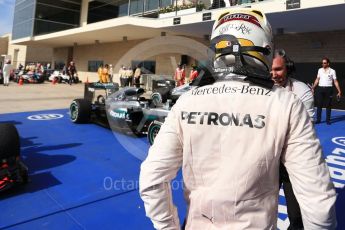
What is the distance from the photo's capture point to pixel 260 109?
3.27 ft

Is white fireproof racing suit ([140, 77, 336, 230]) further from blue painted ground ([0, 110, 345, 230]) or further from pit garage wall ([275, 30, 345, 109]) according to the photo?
pit garage wall ([275, 30, 345, 109])

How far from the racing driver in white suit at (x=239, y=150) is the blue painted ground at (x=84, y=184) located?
5.88ft

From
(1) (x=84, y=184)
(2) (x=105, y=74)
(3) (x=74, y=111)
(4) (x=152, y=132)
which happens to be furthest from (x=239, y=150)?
(2) (x=105, y=74)

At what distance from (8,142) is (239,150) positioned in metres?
3.10

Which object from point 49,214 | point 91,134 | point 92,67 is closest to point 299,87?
point 49,214

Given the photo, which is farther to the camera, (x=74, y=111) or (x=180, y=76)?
(x=180, y=76)

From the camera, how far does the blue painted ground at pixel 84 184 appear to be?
279 cm

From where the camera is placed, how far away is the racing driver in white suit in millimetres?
960

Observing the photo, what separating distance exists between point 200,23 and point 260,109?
11952mm

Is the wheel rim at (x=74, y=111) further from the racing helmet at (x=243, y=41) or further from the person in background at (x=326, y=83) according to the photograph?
the racing helmet at (x=243, y=41)

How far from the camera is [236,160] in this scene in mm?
1017

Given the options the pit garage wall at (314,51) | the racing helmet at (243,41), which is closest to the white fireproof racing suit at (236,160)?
the racing helmet at (243,41)

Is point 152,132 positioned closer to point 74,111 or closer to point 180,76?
point 74,111

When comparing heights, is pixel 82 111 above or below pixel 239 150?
below
